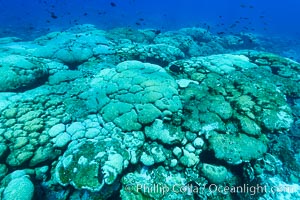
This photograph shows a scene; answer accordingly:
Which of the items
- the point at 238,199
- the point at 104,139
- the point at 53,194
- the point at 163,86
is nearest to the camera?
the point at 53,194

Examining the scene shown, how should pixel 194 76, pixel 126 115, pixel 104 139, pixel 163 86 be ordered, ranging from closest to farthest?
pixel 104 139 < pixel 126 115 < pixel 163 86 < pixel 194 76

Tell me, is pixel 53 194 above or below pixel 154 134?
below

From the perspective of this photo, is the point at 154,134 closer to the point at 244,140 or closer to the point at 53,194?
the point at 244,140

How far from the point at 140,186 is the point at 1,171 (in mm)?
2395

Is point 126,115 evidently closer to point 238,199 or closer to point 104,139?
point 104,139

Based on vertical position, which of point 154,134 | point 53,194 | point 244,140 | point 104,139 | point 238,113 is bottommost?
point 53,194

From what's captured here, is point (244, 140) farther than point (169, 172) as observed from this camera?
Yes

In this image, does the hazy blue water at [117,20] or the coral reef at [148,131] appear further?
the hazy blue water at [117,20]

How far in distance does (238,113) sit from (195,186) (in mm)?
1891

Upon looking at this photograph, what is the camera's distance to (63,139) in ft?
12.9

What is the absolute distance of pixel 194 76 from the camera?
5602 mm

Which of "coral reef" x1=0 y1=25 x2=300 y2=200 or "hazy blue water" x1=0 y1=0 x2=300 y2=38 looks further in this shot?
"hazy blue water" x1=0 y1=0 x2=300 y2=38

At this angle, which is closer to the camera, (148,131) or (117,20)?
(148,131)

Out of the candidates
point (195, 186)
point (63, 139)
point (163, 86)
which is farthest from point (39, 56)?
point (195, 186)
